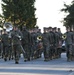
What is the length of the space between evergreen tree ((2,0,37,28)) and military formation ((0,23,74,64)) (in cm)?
2925

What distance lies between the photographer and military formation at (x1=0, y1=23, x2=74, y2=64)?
87.3 feet

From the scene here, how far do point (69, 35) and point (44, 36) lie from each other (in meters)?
1.72

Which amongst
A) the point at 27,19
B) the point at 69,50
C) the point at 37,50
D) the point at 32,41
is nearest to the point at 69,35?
the point at 69,50

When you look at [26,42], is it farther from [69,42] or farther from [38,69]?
[38,69]

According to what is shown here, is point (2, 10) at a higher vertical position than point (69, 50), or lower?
higher

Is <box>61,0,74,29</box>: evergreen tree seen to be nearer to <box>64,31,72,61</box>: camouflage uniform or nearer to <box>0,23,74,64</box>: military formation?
<box>0,23,74,64</box>: military formation

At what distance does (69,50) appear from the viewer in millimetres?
28641

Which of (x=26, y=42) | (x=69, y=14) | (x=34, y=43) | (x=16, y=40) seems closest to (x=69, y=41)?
(x=26, y=42)

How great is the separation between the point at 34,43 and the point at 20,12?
3119 centimetres

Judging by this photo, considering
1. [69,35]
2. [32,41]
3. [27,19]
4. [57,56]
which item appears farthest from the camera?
[27,19]

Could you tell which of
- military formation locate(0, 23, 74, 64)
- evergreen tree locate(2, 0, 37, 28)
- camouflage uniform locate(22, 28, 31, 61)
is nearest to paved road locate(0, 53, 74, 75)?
military formation locate(0, 23, 74, 64)

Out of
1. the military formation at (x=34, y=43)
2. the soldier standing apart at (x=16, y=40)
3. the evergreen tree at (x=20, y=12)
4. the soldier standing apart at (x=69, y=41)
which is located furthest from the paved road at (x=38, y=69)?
the evergreen tree at (x=20, y=12)

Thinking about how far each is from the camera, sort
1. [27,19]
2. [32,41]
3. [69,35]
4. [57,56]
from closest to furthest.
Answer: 1. [69,35]
2. [32,41]
3. [57,56]
4. [27,19]

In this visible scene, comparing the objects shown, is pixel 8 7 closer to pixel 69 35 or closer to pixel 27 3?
pixel 27 3
